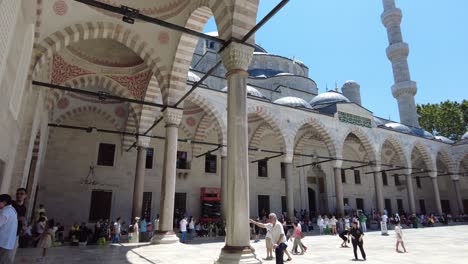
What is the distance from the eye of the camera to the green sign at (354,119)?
1600 cm

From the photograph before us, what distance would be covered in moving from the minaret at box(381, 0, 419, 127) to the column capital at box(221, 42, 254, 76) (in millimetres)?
21352

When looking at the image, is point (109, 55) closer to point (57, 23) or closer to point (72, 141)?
point (57, 23)

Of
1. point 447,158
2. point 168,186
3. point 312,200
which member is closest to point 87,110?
point 168,186

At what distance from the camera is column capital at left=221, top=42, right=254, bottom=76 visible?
485cm

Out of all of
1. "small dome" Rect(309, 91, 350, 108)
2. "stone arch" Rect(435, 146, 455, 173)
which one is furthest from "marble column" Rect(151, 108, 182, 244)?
"stone arch" Rect(435, 146, 455, 173)

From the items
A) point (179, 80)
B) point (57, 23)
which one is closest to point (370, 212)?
point (179, 80)

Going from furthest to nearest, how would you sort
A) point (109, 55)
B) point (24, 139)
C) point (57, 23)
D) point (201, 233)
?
point (201, 233), point (109, 55), point (57, 23), point (24, 139)

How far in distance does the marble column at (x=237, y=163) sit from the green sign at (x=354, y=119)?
40.1 ft

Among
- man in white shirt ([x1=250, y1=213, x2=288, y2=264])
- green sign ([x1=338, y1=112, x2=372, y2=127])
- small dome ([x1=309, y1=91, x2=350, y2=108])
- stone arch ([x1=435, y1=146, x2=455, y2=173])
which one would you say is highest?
small dome ([x1=309, y1=91, x2=350, y2=108])

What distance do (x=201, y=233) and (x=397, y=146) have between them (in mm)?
12951

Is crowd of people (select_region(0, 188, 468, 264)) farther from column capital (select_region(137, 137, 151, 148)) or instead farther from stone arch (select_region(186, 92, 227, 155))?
stone arch (select_region(186, 92, 227, 155))

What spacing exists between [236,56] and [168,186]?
361 centimetres

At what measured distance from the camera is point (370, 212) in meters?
19.6

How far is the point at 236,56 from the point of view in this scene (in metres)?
4.85
